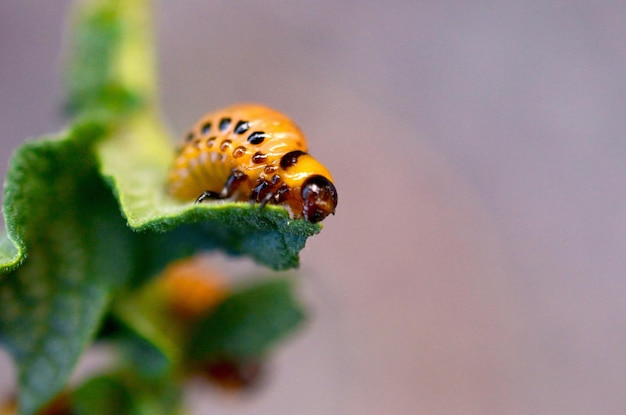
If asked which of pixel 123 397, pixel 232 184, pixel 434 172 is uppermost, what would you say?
pixel 232 184

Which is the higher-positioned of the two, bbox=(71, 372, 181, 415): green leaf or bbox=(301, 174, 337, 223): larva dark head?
bbox=(301, 174, 337, 223): larva dark head

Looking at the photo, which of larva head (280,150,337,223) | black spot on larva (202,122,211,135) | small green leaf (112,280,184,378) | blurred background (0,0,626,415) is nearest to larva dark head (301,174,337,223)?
larva head (280,150,337,223)

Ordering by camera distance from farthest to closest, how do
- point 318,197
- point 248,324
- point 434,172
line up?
point 434,172
point 248,324
point 318,197

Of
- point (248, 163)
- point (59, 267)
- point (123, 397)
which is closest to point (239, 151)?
point (248, 163)

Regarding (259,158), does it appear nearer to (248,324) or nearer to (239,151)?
(239,151)

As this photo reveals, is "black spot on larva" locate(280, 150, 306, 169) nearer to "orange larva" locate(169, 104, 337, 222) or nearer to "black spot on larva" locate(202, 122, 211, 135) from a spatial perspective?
"orange larva" locate(169, 104, 337, 222)

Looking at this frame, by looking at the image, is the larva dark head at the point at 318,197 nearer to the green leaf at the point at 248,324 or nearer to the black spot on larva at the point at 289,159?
the black spot on larva at the point at 289,159

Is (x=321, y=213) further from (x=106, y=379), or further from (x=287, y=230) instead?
(x=106, y=379)
